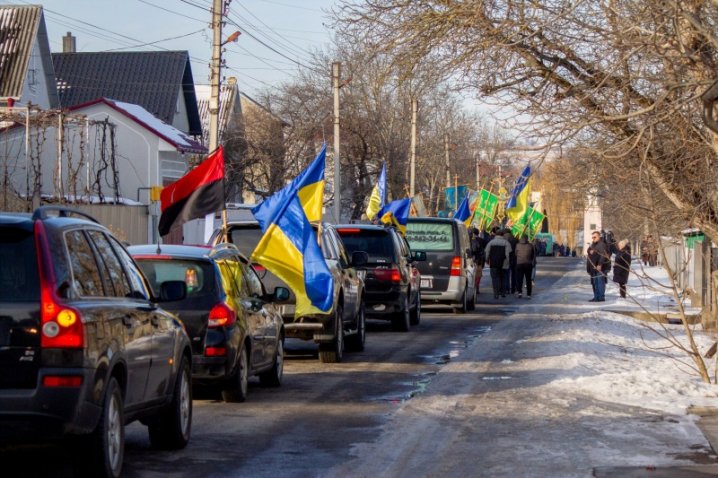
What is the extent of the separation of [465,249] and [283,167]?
2169 centimetres

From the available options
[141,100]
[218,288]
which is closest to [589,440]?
[218,288]

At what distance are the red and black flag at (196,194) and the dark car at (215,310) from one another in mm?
2935

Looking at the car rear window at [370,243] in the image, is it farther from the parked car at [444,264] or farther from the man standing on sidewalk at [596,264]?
the man standing on sidewalk at [596,264]

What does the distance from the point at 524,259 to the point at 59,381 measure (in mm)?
24090

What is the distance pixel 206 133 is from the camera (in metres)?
55.7

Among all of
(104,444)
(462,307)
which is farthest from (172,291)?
(462,307)

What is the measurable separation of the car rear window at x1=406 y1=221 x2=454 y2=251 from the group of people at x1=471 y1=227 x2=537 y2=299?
458cm

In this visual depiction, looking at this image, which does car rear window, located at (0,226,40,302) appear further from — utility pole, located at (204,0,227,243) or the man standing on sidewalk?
the man standing on sidewalk

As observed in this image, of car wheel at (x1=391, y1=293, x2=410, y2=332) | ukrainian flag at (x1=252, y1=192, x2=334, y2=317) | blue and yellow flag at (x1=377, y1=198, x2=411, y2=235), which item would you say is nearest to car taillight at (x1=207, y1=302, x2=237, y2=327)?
ukrainian flag at (x1=252, y1=192, x2=334, y2=317)

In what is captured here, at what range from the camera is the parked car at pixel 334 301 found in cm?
1337

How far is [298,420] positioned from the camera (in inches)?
370

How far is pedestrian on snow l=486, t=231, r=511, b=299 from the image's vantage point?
27672 mm

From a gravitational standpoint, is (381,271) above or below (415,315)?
above

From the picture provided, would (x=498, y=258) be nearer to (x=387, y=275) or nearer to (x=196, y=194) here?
(x=387, y=275)
